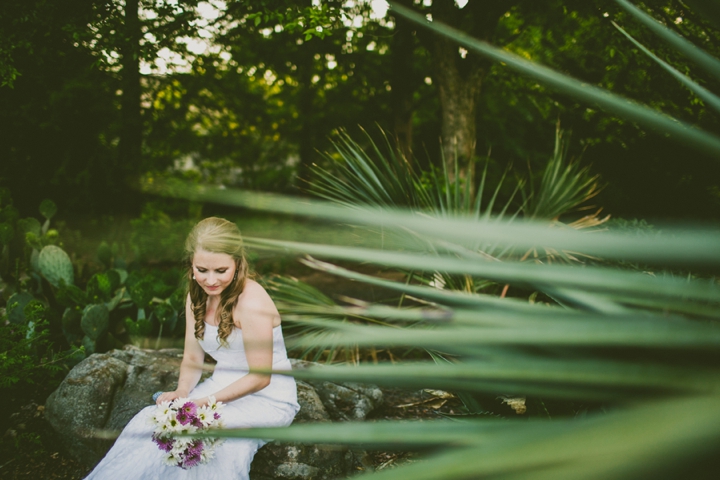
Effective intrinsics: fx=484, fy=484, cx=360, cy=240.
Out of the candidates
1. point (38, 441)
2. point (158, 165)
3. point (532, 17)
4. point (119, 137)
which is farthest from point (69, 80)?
point (532, 17)

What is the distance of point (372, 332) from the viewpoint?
24.8 inches

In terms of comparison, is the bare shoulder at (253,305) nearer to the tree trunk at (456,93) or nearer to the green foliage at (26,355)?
the green foliage at (26,355)

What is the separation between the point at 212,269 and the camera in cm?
223

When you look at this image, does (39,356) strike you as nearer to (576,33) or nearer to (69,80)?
(69,80)

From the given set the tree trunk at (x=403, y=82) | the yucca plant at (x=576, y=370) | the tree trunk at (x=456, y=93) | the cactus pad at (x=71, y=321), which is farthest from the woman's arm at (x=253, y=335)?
the tree trunk at (x=403, y=82)

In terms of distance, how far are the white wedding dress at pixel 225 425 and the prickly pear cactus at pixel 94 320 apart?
1357 millimetres

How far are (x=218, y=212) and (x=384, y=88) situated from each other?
3837 mm

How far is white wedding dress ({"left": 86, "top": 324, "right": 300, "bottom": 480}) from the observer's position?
1948 millimetres

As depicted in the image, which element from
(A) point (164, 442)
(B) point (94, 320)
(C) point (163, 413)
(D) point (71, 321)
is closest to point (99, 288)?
A: (D) point (71, 321)

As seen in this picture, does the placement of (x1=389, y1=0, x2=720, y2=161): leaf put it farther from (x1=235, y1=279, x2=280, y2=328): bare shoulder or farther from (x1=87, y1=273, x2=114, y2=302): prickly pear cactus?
(x1=87, y1=273, x2=114, y2=302): prickly pear cactus

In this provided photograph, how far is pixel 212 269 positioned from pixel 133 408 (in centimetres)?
120

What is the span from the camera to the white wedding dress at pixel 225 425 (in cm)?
195

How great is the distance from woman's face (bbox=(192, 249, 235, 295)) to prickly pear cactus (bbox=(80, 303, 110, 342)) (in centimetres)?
153

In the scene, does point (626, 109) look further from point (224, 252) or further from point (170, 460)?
point (170, 460)
